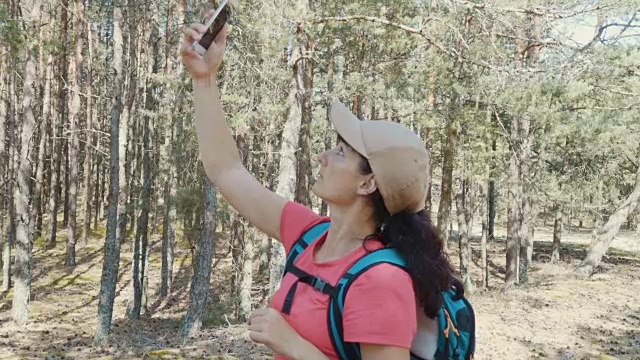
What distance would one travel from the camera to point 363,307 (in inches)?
46.7

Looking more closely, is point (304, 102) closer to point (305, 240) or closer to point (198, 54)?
point (198, 54)

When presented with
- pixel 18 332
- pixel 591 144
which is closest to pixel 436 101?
pixel 591 144

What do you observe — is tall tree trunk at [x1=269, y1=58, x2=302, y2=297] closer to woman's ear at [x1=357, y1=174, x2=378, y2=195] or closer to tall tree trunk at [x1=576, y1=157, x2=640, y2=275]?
woman's ear at [x1=357, y1=174, x2=378, y2=195]

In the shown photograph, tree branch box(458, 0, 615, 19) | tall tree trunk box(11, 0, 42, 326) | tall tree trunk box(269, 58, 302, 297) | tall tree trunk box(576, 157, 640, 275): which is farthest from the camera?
tall tree trunk box(576, 157, 640, 275)

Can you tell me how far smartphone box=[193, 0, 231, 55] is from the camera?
1538mm

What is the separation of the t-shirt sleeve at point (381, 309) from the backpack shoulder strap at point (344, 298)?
0.07 ft

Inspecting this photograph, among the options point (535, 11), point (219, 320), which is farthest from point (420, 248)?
point (219, 320)

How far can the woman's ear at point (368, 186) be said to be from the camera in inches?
55.7

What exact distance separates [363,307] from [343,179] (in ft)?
1.19

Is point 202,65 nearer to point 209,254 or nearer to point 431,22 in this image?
point 431,22

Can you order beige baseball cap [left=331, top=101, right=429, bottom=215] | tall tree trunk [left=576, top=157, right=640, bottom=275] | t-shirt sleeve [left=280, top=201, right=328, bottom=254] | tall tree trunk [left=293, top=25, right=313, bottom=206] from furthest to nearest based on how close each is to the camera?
tall tree trunk [left=576, top=157, right=640, bottom=275], tall tree trunk [left=293, top=25, right=313, bottom=206], t-shirt sleeve [left=280, top=201, right=328, bottom=254], beige baseball cap [left=331, top=101, right=429, bottom=215]

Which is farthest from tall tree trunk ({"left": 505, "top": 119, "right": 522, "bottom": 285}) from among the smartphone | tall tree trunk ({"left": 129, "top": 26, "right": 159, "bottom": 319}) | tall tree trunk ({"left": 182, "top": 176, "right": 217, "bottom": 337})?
the smartphone

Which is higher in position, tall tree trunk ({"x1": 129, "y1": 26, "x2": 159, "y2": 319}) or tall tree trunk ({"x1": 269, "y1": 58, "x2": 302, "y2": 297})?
tall tree trunk ({"x1": 269, "y1": 58, "x2": 302, "y2": 297})

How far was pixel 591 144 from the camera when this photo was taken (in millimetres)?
16859
